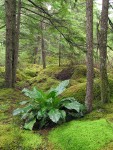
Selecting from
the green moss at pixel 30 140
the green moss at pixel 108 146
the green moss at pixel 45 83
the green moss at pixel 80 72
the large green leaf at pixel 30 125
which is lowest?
the green moss at pixel 30 140

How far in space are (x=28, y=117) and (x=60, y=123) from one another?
85 cm

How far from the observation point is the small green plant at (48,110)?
562 centimetres

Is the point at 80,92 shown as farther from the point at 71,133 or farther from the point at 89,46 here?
the point at 71,133

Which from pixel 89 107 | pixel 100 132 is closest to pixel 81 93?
pixel 89 107

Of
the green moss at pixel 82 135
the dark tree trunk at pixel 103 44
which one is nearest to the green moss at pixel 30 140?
the green moss at pixel 82 135

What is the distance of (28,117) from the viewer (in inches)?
235

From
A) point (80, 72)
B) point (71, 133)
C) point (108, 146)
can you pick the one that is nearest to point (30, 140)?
point (71, 133)

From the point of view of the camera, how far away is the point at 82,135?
4.84m

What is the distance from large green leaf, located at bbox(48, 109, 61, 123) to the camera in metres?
5.37

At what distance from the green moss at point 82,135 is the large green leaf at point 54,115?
0.27m

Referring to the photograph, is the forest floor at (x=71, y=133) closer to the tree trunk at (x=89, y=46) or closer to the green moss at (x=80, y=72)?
the tree trunk at (x=89, y=46)

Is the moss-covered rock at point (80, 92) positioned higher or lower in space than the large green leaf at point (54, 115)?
higher

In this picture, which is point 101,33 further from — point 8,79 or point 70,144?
point 8,79

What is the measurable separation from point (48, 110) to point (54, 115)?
1.40ft
